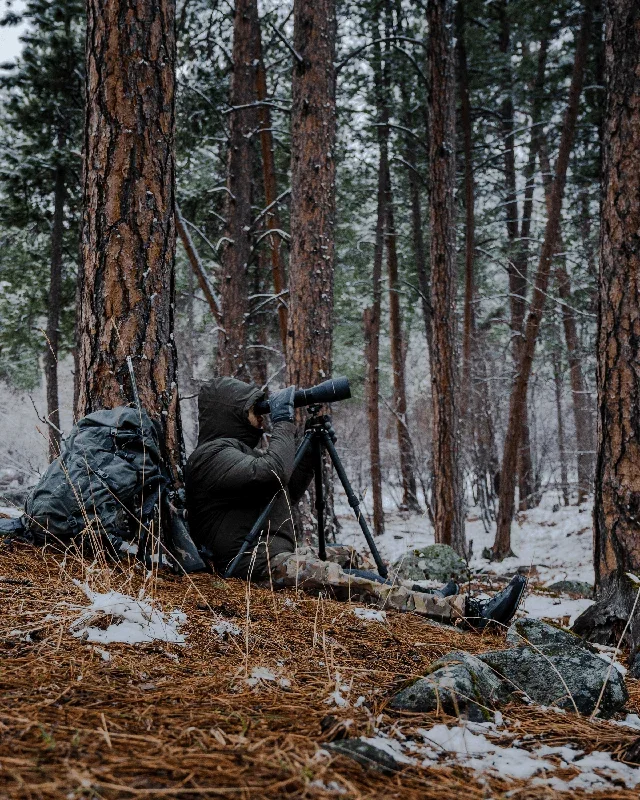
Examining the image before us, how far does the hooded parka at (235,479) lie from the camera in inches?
145

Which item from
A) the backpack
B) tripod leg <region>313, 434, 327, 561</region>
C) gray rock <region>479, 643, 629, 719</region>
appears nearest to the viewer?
gray rock <region>479, 643, 629, 719</region>

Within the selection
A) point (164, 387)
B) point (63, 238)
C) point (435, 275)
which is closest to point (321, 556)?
point (164, 387)

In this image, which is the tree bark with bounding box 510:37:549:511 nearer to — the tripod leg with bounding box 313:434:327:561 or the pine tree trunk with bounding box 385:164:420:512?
the pine tree trunk with bounding box 385:164:420:512

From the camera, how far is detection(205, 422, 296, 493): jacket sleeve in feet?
12.0

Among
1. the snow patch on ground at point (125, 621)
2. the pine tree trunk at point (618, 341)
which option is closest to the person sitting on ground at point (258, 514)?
the pine tree trunk at point (618, 341)

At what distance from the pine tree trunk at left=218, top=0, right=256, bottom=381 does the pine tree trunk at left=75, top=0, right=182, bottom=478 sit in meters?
6.75

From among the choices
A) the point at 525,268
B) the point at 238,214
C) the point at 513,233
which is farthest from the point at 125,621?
the point at 513,233

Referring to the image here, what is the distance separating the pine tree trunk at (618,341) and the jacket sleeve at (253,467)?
6.65 ft

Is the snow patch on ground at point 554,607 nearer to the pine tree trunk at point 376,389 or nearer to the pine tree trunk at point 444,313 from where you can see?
the pine tree trunk at point 444,313

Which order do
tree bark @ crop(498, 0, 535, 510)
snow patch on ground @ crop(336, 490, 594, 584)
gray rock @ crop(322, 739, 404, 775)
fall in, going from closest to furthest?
gray rock @ crop(322, 739, 404, 775)
snow patch on ground @ crop(336, 490, 594, 584)
tree bark @ crop(498, 0, 535, 510)

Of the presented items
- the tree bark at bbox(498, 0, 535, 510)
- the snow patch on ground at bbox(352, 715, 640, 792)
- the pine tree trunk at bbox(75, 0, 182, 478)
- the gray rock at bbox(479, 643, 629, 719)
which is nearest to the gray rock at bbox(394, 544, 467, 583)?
the pine tree trunk at bbox(75, 0, 182, 478)

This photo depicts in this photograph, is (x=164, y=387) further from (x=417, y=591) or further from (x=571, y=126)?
(x=571, y=126)

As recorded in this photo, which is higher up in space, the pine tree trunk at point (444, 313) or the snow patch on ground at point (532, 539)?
the pine tree trunk at point (444, 313)

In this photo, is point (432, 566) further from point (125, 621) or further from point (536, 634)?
point (125, 621)
